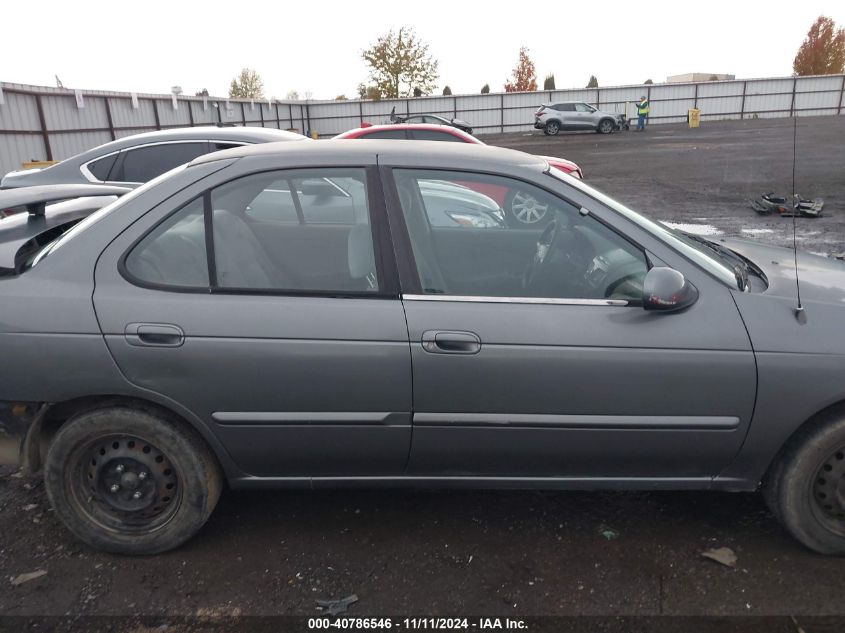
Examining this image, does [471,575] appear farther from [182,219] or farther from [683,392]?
[182,219]

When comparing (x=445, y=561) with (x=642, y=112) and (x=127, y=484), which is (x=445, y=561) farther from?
(x=642, y=112)

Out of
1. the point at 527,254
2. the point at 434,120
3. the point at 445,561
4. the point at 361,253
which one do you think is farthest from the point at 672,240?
the point at 434,120

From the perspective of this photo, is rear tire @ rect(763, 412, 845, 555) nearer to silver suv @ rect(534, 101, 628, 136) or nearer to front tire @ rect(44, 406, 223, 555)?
front tire @ rect(44, 406, 223, 555)

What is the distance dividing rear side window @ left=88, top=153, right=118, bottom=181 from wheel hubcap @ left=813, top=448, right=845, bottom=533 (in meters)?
6.81

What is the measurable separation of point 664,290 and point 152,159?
6094 millimetres

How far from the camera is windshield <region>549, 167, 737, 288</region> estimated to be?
2.80 metres

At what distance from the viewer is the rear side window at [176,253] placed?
2785 mm

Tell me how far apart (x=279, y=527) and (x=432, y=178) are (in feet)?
5.68

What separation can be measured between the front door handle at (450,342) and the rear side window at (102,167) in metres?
5.69

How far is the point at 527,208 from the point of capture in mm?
3043

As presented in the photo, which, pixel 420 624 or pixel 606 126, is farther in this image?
pixel 606 126

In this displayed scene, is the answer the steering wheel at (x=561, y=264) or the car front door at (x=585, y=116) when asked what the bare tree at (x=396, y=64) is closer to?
the car front door at (x=585, y=116)

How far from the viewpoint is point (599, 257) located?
283 centimetres

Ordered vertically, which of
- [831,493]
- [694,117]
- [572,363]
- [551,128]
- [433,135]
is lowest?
[831,493]
